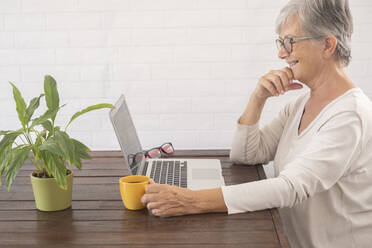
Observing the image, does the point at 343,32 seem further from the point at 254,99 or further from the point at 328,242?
the point at 328,242

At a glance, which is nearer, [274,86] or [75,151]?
[75,151]

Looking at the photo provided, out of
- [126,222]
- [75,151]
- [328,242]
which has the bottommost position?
[328,242]

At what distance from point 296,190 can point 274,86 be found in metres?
0.55

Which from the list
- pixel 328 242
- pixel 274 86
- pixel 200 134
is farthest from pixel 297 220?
pixel 200 134

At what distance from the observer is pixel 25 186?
5.41 feet

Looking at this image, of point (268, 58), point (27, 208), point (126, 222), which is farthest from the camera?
point (268, 58)

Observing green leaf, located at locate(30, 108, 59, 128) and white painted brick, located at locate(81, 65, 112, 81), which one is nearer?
green leaf, located at locate(30, 108, 59, 128)

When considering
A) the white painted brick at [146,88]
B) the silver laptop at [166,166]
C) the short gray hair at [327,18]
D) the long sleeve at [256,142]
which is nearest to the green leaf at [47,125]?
the silver laptop at [166,166]

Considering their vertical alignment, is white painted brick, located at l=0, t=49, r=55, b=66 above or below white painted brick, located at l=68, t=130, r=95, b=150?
above

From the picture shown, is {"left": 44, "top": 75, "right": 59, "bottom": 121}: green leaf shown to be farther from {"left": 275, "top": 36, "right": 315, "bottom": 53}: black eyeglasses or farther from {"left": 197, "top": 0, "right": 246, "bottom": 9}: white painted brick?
{"left": 197, "top": 0, "right": 246, "bottom": 9}: white painted brick

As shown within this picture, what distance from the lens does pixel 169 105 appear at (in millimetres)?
2936

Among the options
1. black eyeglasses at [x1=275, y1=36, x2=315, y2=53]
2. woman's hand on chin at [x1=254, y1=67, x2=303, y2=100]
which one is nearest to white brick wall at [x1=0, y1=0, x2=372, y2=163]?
woman's hand on chin at [x1=254, y1=67, x2=303, y2=100]

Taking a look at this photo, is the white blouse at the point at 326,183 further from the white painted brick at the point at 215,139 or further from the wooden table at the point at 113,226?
the white painted brick at the point at 215,139

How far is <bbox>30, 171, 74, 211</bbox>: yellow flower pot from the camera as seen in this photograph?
1.40 meters
